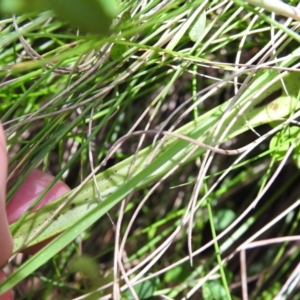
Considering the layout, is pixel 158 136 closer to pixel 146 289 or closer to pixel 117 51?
pixel 117 51

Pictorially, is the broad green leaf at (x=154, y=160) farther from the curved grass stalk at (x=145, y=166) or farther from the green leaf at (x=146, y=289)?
the green leaf at (x=146, y=289)

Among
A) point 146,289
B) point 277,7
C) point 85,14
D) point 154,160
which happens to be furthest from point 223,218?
point 85,14

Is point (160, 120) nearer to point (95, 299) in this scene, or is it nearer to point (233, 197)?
point (233, 197)

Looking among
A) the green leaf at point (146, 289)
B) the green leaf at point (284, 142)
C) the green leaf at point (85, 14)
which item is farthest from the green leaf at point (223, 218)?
the green leaf at point (85, 14)

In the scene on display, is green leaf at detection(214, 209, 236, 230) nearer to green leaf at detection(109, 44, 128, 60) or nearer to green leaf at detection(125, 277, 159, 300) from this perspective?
green leaf at detection(125, 277, 159, 300)

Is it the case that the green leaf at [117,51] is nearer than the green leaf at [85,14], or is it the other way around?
the green leaf at [85,14]

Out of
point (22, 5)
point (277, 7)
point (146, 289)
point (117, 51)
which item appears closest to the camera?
point (22, 5)

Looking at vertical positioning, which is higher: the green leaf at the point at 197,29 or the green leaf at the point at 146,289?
the green leaf at the point at 197,29

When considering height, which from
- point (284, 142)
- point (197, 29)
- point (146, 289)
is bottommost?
point (146, 289)
